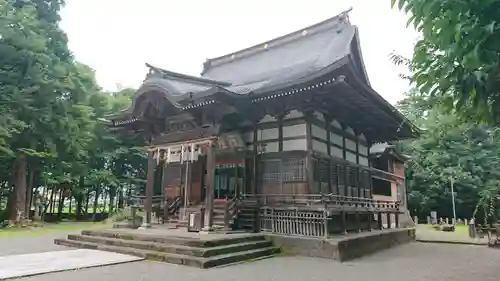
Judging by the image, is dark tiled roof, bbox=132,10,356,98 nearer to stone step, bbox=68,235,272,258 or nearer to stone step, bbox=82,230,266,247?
stone step, bbox=82,230,266,247

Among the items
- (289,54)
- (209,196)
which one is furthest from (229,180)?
(289,54)

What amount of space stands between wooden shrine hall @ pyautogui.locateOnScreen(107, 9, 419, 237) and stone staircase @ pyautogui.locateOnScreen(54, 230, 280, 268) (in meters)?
1.26

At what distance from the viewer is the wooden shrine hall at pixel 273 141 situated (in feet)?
31.4

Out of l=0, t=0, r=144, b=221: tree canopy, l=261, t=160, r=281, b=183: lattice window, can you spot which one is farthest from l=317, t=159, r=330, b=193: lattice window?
l=0, t=0, r=144, b=221: tree canopy

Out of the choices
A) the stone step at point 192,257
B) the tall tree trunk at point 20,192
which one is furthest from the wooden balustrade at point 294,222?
the tall tree trunk at point 20,192

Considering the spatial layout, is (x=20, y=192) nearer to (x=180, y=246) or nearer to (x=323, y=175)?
(x=180, y=246)

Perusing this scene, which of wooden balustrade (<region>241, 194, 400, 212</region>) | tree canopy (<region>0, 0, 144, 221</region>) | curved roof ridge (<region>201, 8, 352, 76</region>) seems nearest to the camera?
wooden balustrade (<region>241, 194, 400, 212</region>)

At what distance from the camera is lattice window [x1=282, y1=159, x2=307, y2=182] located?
10.3 metres

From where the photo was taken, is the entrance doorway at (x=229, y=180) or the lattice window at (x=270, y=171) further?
the entrance doorway at (x=229, y=180)

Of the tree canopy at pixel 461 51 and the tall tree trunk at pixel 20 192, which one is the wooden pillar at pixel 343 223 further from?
Answer: the tall tree trunk at pixel 20 192

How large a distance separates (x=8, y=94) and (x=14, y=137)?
241 centimetres

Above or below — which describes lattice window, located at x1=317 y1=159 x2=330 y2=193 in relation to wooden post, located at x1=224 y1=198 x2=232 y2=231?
above

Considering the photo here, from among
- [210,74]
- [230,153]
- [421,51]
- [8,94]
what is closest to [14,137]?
[8,94]

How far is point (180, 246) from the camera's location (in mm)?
7668
